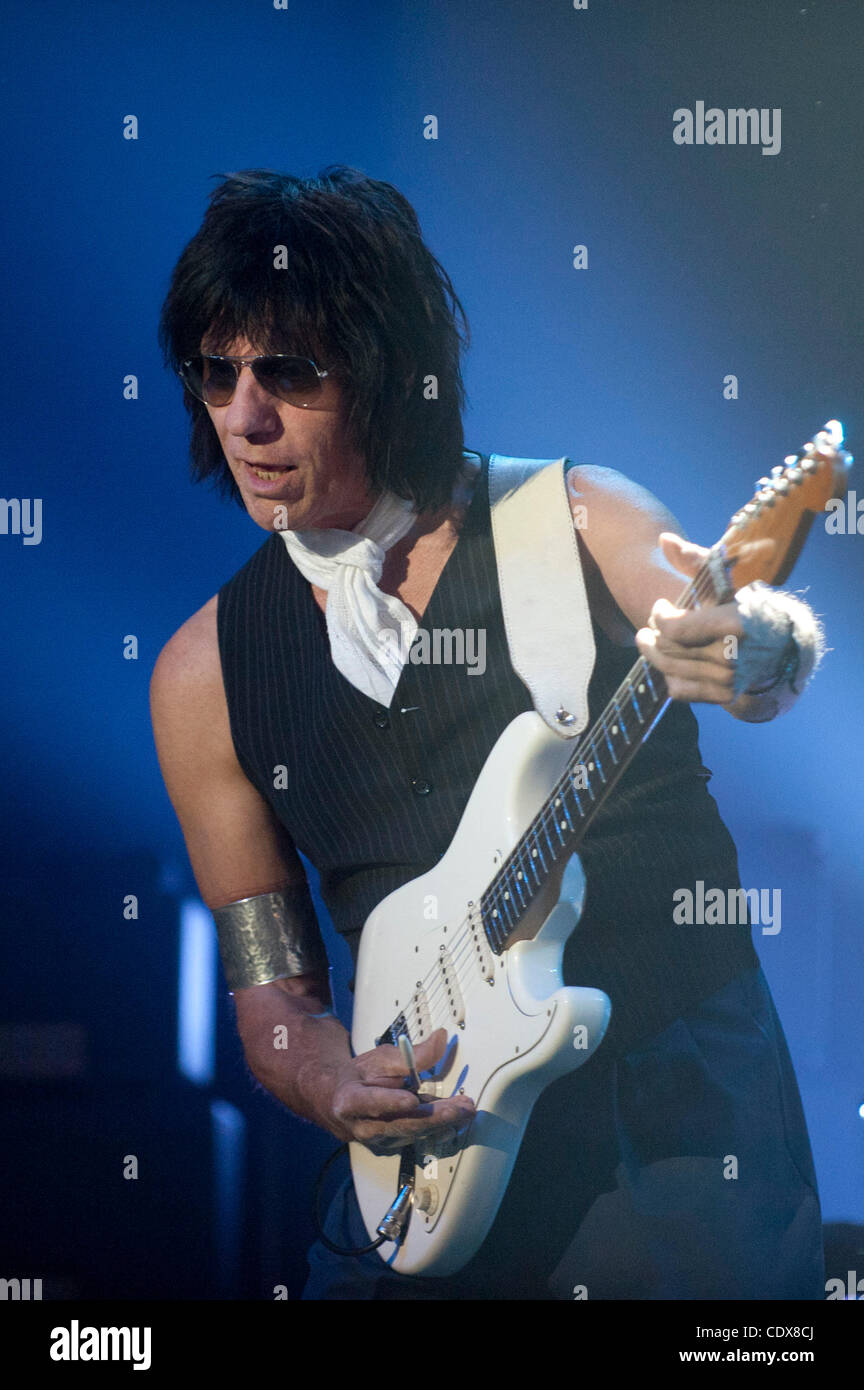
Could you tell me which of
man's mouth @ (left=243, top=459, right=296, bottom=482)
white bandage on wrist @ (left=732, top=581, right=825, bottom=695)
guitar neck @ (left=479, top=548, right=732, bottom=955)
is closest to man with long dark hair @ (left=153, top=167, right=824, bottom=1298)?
man's mouth @ (left=243, top=459, right=296, bottom=482)

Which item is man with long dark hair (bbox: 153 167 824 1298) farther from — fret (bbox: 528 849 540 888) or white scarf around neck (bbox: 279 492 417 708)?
fret (bbox: 528 849 540 888)

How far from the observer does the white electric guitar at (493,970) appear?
1.56 meters

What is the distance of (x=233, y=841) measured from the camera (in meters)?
2.00

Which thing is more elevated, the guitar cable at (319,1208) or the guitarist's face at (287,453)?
the guitarist's face at (287,453)

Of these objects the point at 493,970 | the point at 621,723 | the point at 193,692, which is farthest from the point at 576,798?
the point at 193,692

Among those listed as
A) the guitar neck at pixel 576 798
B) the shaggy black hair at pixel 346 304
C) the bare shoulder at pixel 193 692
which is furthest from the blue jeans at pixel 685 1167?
the shaggy black hair at pixel 346 304

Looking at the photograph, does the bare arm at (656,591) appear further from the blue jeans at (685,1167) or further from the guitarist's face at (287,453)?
the blue jeans at (685,1167)

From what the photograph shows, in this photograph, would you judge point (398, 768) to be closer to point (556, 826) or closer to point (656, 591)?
point (556, 826)

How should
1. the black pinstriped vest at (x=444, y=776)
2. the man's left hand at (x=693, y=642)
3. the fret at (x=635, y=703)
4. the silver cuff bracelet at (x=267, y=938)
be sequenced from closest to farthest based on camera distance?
the man's left hand at (x=693, y=642) → the fret at (x=635, y=703) → the black pinstriped vest at (x=444, y=776) → the silver cuff bracelet at (x=267, y=938)

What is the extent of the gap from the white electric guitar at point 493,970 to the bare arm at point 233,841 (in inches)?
5.6

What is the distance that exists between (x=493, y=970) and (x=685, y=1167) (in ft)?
1.16
